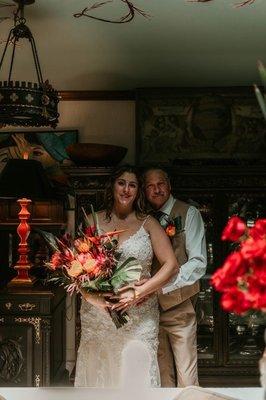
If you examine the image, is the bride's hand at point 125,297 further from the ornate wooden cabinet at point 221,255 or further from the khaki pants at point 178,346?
the ornate wooden cabinet at point 221,255

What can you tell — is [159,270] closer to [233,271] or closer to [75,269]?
[75,269]

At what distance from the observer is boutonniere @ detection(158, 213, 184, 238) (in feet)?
12.3

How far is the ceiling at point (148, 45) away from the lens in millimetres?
3020

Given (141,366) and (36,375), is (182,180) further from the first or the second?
(141,366)

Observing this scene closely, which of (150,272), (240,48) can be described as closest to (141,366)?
(150,272)

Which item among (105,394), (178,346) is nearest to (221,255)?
(178,346)

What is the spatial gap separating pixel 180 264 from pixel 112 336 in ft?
2.89

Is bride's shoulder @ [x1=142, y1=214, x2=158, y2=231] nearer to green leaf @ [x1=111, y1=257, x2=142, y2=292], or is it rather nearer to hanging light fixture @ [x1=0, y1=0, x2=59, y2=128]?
green leaf @ [x1=111, y1=257, x2=142, y2=292]

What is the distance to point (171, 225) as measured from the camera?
377 centimetres

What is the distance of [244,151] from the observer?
4.96m

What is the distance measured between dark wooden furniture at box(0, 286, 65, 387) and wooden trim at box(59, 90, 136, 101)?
6.41ft

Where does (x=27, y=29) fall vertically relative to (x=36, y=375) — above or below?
above

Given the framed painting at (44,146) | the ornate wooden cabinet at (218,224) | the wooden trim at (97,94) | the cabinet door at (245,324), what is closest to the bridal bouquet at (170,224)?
the ornate wooden cabinet at (218,224)

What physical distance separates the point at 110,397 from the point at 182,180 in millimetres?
3145
